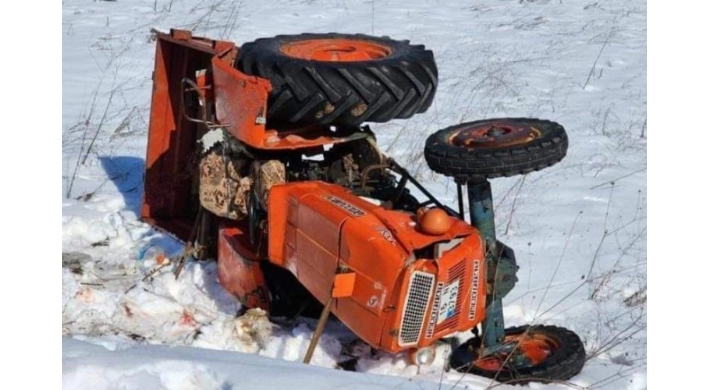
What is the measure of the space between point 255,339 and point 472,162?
52.6 inches

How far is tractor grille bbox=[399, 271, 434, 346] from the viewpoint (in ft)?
12.6

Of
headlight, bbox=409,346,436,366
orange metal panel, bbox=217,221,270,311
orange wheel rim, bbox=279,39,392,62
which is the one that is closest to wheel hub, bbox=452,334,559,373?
headlight, bbox=409,346,436,366

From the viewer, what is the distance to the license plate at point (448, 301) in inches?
154

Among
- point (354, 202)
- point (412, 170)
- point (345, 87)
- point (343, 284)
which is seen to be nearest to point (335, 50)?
point (345, 87)

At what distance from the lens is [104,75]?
9.55m

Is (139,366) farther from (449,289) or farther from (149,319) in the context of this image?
(149,319)

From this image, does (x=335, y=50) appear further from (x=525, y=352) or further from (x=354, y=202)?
(x=525, y=352)

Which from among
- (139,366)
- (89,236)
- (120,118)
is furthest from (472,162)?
(120,118)

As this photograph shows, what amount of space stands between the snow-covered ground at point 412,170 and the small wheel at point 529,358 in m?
0.09

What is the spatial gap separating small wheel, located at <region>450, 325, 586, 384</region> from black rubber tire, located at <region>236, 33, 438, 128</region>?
3.47ft

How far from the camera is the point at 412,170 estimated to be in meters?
7.21

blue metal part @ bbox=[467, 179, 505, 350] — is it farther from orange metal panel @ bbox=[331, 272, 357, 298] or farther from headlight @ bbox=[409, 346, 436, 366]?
orange metal panel @ bbox=[331, 272, 357, 298]

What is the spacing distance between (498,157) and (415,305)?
646mm

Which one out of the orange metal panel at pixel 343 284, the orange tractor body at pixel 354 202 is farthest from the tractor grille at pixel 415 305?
the orange metal panel at pixel 343 284
